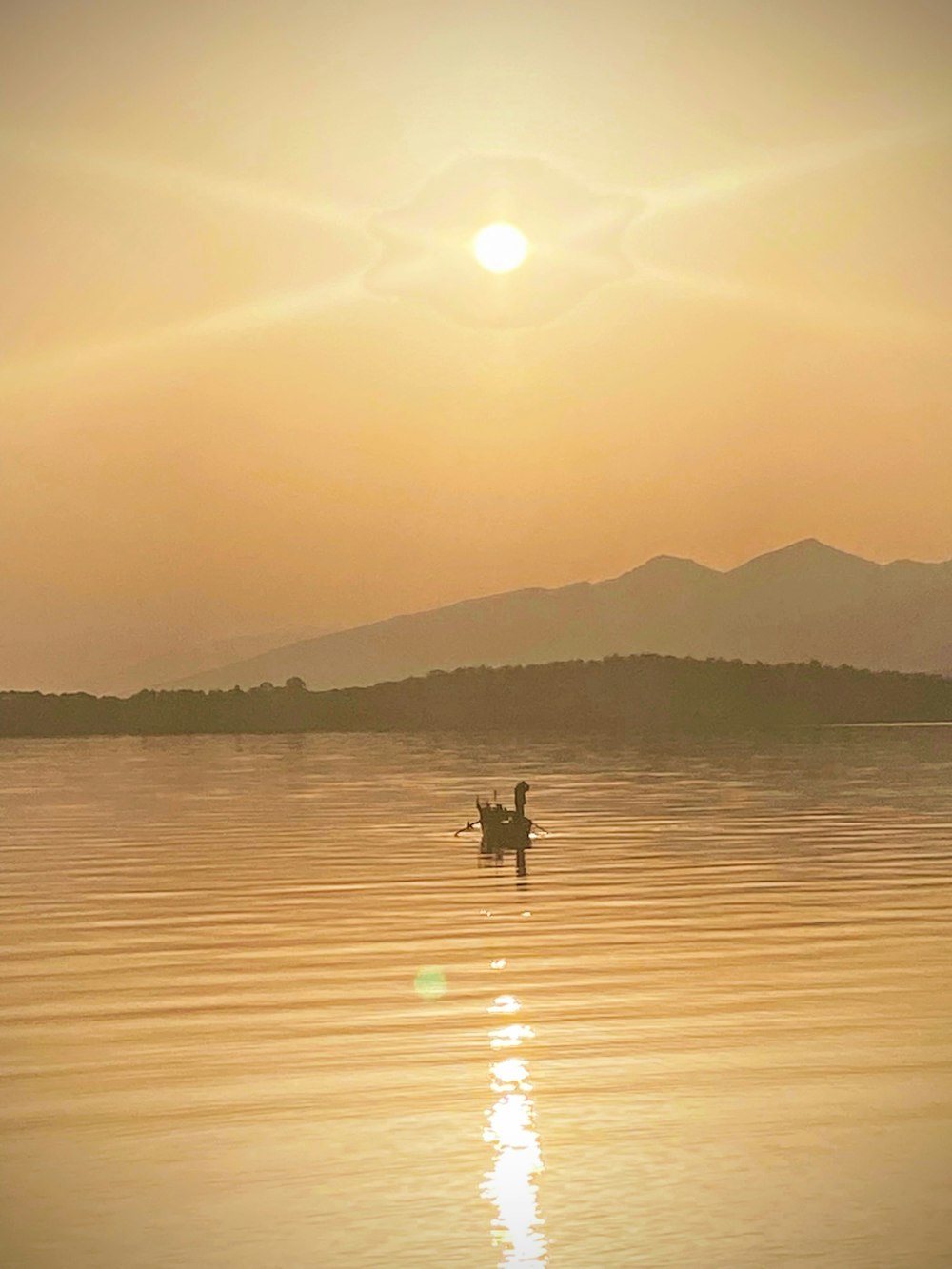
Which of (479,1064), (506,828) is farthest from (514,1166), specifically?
(506,828)

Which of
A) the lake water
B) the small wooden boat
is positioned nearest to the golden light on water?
the lake water

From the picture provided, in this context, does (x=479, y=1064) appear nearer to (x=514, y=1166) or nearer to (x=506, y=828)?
(x=514, y=1166)

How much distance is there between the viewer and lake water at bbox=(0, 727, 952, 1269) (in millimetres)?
21109

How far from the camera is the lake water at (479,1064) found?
69.3 ft

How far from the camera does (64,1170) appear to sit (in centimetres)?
2370

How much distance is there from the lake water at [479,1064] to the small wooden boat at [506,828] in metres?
3.76

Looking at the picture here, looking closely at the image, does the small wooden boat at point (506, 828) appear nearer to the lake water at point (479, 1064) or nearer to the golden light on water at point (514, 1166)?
the lake water at point (479, 1064)

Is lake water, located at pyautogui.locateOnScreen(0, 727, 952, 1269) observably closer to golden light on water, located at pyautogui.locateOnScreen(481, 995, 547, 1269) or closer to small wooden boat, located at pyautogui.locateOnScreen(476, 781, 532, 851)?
golden light on water, located at pyautogui.locateOnScreen(481, 995, 547, 1269)

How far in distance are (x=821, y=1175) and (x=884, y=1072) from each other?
20.0ft

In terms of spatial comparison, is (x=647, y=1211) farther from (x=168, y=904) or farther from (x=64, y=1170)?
(x=168, y=904)

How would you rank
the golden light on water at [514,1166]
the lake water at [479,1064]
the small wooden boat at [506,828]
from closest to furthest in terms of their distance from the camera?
the golden light on water at [514,1166], the lake water at [479,1064], the small wooden boat at [506,828]

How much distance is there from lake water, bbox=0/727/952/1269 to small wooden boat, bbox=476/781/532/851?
12.3ft

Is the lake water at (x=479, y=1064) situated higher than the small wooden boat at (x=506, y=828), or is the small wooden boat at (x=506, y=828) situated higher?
the small wooden boat at (x=506, y=828)

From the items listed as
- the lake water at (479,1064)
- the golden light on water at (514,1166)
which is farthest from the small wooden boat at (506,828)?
the golden light on water at (514,1166)
